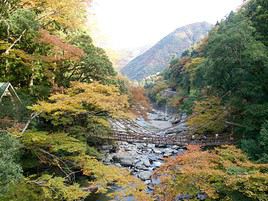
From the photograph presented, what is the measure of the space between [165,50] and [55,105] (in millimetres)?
114807

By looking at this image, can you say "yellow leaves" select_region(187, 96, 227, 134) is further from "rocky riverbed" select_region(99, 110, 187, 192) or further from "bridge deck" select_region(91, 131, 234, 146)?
"rocky riverbed" select_region(99, 110, 187, 192)

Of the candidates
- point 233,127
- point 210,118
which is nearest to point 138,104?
point 210,118

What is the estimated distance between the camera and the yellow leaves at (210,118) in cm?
1538

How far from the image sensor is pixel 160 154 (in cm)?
1975

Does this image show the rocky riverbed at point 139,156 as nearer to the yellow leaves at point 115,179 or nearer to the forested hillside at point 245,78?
the forested hillside at point 245,78

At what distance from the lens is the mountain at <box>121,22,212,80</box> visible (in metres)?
115

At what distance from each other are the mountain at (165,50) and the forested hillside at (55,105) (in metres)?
95.6

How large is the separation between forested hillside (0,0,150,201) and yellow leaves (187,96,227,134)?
13.6 feet

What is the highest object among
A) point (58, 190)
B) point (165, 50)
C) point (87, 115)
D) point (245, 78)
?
point (165, 50)

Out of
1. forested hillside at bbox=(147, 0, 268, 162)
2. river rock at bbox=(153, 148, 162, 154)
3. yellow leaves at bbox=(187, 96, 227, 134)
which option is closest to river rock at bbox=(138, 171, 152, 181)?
yellow leaves at bbox=(187, 96, 227, 134)

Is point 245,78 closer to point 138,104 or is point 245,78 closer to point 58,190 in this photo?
point 138,104

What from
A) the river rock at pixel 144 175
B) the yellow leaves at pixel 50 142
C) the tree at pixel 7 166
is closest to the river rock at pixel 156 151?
the river rock at pixel 144 175

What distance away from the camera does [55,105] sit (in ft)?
34.2

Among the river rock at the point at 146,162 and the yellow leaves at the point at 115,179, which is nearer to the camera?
the yellow leaves at the point at 115,179
